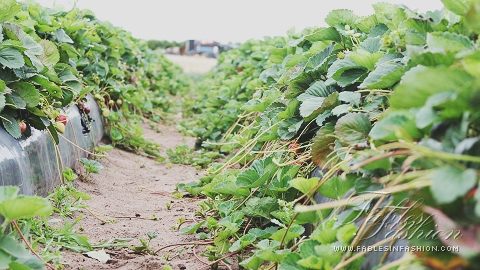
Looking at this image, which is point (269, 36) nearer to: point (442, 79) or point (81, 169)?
point (81, 169)

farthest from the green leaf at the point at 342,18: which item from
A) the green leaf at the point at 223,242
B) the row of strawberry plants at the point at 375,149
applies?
the green leaf at the point at 223,242


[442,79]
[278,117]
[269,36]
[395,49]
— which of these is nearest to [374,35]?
[395,49]

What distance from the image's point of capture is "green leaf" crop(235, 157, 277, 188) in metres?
2.03

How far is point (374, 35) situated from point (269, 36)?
3.57 meters

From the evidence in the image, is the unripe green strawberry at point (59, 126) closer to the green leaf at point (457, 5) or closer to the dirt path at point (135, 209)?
the dirt path at point (135, 209)

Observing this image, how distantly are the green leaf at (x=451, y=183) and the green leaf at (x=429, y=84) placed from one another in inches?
6.1

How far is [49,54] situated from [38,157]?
55cm

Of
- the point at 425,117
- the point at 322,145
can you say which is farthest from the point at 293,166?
the point at 425,117

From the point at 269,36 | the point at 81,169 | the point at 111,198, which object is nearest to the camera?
the point at 111,198

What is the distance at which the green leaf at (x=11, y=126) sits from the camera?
7.22ft

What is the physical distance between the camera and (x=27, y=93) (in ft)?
7.54

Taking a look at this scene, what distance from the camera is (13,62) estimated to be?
7.03ft

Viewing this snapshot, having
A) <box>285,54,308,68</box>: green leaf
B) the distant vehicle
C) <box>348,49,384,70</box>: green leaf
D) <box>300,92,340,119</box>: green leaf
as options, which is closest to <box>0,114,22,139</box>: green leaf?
<box>300,92,340,119</box>: green leaf

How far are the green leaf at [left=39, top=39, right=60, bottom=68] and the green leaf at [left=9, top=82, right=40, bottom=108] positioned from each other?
1.11 ft
